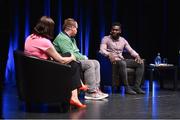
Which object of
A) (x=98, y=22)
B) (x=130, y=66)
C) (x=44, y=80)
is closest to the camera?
(x=44, y=80)

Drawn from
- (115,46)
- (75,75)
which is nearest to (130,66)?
(115,46)

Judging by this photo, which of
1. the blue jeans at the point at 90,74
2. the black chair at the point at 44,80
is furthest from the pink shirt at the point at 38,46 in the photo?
the blue jeans at the point at 90,74

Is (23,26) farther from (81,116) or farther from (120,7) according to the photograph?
(81,116)

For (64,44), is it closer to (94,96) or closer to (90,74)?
(90,74)

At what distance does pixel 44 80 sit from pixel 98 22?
15.2ft

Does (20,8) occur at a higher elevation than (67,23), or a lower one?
higher

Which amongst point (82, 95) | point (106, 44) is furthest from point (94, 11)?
point (82, 95)

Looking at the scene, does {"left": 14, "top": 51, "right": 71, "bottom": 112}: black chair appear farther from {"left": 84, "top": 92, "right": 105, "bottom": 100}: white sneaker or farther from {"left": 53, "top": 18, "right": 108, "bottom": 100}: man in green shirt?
{"left": 84, "top": 92, "right": 105, "bottom": 100}: white sneaker

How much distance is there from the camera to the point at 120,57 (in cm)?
670

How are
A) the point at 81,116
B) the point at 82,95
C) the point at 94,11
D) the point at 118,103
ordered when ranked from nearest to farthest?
1. the point at 81,116
2. the point at 118,103
3. the point at 82,95
4. the point at 94,11

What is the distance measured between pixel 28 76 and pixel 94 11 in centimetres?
465

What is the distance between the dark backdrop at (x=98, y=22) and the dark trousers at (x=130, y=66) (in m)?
2.46

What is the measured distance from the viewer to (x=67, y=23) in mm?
5301

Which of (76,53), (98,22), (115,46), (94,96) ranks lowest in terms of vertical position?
(94,96)
